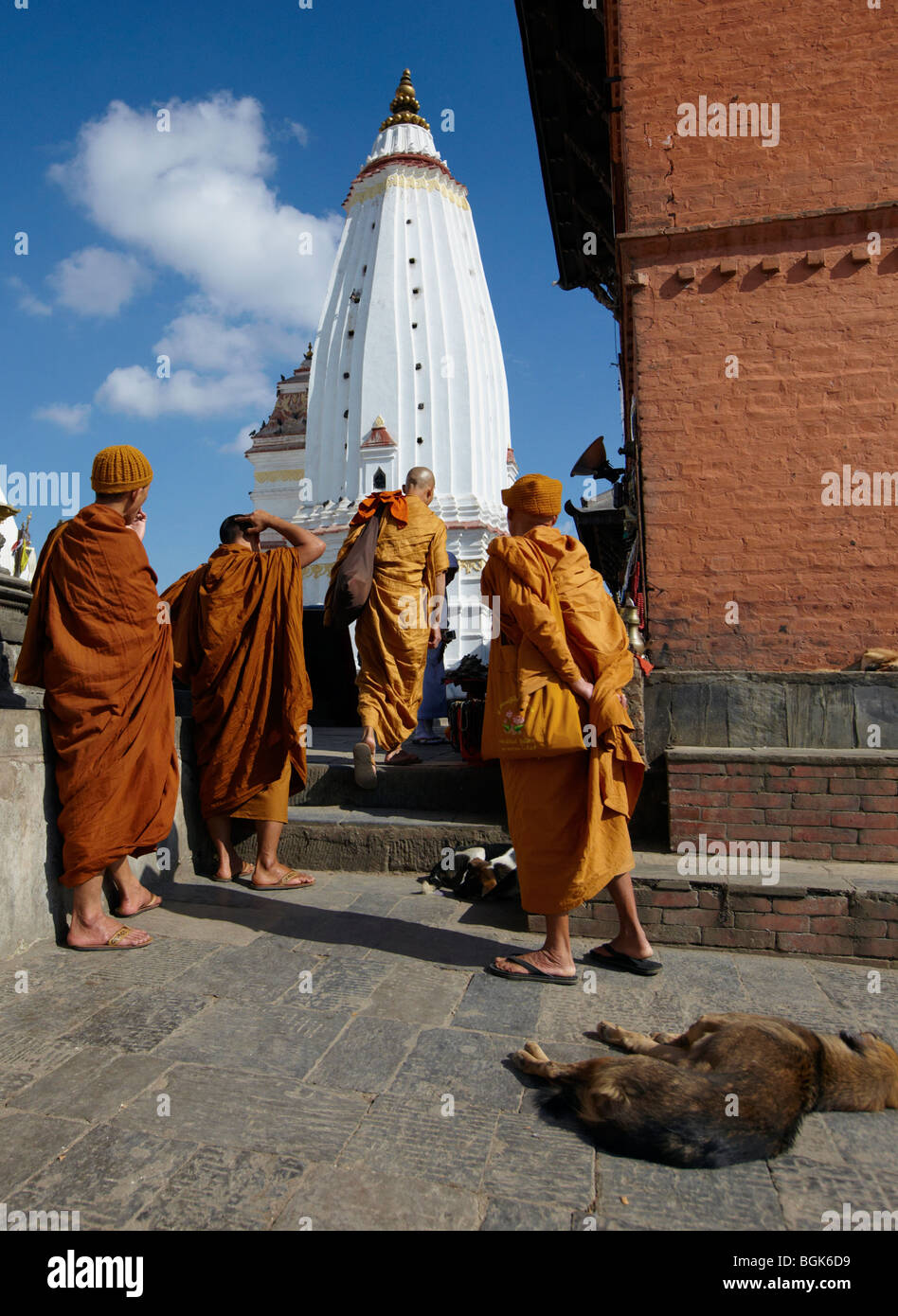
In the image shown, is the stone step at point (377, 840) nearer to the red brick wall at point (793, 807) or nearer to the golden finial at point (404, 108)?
the red brick wall at point (793, 807)

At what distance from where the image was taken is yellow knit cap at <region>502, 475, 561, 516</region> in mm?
3459

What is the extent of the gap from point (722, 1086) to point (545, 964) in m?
1.12

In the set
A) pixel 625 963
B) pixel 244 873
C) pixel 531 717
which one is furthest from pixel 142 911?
pixel 625 963

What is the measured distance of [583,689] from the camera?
3193 millimetres

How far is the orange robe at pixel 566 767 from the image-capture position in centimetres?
312

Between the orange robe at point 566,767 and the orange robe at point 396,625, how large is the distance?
6.86 feet

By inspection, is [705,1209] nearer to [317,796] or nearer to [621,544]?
[317,796]

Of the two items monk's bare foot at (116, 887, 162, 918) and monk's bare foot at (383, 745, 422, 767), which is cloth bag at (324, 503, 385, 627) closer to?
monk's bare foot at (383, 745, 422, 767)

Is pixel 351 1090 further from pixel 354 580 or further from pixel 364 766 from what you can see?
pixel 354 580

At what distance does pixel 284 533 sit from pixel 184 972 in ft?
7.61

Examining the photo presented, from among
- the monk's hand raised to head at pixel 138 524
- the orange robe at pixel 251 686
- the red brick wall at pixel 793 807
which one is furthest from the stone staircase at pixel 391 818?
the monk's hand raised to head at pixel 138 524

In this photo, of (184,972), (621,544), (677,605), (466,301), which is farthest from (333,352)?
(184,972)

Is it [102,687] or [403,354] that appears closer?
[102,687]

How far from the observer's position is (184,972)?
310cm
